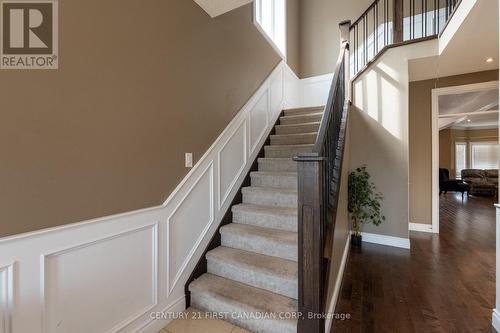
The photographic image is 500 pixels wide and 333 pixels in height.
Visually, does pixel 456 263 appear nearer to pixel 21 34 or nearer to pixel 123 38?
pixel 123 38

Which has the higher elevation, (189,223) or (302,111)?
(302,111)

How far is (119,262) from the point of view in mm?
1522

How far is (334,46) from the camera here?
4902 mm

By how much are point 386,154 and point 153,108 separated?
337 centimetres

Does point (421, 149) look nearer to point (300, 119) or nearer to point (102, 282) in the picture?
point (300, 119)

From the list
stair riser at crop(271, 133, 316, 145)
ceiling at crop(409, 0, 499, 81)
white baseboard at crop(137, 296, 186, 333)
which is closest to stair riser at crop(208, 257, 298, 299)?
white baseboard at crop(137, 296, 186, 333)

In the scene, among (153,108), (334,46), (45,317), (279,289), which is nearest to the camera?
(45,317)

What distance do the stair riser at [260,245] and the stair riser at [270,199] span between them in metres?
0.51

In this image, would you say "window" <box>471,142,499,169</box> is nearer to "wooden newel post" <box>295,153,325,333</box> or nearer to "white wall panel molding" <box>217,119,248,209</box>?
"white wall panel molding" <box>217,119,248,209</box>

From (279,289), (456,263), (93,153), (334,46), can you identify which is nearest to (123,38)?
(93,153)

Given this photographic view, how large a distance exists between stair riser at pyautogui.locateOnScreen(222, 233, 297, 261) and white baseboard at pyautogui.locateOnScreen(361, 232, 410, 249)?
2.34 metres

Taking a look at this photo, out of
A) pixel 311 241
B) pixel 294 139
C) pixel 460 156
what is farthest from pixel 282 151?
pixel 460 156

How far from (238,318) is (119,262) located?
95 centimetres

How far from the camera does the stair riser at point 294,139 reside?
127 inches
